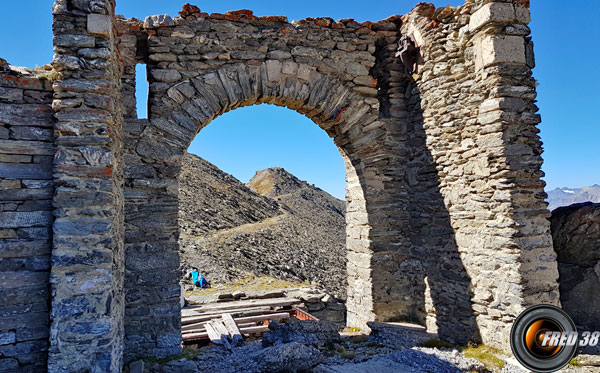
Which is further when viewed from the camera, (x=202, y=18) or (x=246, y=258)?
(x=246, y=258)

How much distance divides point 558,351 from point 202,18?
6.68 metres

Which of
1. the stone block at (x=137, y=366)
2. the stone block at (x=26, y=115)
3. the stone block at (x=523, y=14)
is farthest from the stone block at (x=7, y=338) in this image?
the stone block at (x=523, y=14)

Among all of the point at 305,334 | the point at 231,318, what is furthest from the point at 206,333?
the point at 305,334

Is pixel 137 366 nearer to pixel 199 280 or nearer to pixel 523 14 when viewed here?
pixel 199 280

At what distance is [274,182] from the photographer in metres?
38.1

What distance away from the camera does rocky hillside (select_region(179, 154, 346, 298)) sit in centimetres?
1393

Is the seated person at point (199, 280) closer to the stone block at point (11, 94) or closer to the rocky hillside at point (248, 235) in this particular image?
the rocky hillside at point (248, 235)

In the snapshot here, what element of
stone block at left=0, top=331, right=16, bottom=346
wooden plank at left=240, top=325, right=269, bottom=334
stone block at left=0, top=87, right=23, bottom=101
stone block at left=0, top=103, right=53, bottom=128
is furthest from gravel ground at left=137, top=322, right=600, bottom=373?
stone block at left=0, top=87, right=23, bottom=101

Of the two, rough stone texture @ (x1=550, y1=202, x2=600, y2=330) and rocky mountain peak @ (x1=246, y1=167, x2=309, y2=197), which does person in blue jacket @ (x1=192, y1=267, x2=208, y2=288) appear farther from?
rocky mountain peak @ (x1=246, y1=167, x2=309, y2=197)

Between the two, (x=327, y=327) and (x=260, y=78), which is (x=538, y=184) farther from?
(x=260, y=78)

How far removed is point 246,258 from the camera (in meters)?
14.8

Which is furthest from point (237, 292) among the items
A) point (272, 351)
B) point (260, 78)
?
point (260, 78)

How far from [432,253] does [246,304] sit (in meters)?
4.77

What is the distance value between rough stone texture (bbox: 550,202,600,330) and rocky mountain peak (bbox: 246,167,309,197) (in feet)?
99.1
